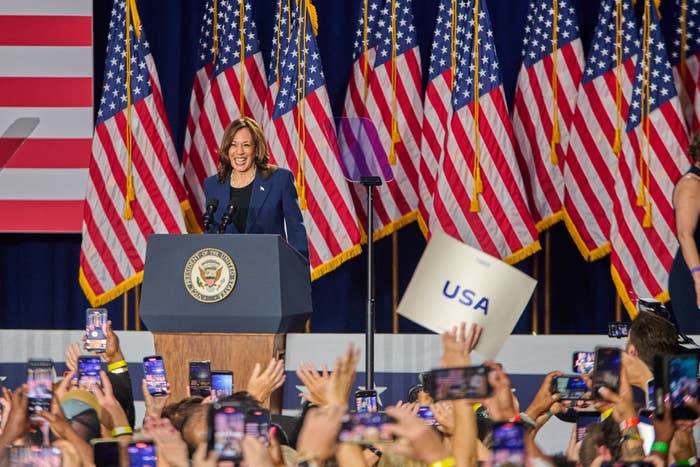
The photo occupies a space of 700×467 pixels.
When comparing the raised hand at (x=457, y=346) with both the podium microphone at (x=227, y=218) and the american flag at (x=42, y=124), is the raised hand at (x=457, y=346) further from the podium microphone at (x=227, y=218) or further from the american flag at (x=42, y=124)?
the american flag at (x=42, y=124)

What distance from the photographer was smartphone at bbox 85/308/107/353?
3.88m

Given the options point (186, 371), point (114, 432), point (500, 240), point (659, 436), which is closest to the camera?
point (659, 436)

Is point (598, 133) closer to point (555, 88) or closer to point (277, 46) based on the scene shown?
point (555, 88)

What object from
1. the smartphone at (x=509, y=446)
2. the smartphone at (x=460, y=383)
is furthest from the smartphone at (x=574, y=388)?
the smartphone at (x=509, y=446)

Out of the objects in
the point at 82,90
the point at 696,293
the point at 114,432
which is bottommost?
the point at 114,432

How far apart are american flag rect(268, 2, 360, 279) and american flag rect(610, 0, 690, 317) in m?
1.73

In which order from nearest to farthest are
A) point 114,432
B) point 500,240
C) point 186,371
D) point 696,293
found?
point 114,432, point 186,371, point 696,293, point 500,240

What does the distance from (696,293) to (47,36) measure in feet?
17.2

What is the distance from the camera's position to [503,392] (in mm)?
2348

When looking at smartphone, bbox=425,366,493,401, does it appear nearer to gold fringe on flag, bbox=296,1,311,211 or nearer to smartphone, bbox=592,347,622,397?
smartphone, bbox=592,347,622,397

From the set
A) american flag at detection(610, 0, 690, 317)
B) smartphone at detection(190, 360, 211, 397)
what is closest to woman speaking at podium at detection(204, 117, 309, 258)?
smartphone at detection(190, 360, 211, 397)

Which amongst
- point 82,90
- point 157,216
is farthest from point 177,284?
point 82,90

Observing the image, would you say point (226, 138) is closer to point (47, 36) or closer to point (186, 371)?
point (186, 371)

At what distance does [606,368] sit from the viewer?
7.93 feet
